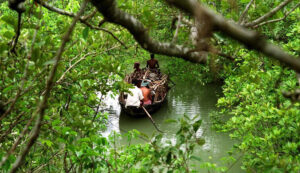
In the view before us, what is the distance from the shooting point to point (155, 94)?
301 inches

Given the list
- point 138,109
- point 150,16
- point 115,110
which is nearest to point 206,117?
point 138,109

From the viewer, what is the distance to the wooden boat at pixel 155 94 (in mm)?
7148

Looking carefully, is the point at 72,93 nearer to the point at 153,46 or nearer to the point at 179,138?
the point at 179,138

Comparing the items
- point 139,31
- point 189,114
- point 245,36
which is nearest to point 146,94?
point 189,114

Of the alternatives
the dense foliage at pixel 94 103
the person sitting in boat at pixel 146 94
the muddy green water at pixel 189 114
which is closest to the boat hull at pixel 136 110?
the person sitting in boat at pixel 146 94

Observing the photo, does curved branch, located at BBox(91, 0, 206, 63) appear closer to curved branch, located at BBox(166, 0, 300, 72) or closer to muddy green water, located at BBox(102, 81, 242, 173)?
curved branch, located at BBox(166, 0, 300, 72)

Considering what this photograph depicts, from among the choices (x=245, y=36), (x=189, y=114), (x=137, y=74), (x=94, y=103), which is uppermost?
(x=137, y=74)

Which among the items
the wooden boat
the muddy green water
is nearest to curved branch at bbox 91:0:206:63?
the muddy green water

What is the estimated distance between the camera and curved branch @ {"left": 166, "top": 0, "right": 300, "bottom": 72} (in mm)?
497

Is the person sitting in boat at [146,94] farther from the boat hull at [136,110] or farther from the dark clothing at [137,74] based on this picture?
the dark clothing at [137,74]

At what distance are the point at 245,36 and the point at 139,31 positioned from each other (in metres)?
0.46

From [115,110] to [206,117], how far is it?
3.05m

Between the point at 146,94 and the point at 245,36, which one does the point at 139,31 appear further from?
the point at 146,94

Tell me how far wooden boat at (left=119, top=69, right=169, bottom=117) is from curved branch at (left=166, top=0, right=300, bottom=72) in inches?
254
